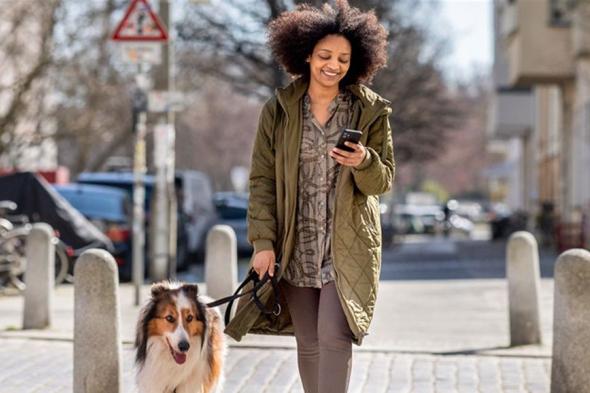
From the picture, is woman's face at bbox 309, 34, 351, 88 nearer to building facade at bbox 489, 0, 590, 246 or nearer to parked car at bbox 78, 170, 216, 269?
parked car at bbox 78, 170, 216, 269

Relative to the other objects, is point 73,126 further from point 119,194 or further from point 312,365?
point 312,365

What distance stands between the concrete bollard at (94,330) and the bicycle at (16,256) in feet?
30.8

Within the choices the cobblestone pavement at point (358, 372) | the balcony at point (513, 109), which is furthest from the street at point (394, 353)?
the balcony at point (513, 109)

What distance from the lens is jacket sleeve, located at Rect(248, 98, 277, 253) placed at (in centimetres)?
680

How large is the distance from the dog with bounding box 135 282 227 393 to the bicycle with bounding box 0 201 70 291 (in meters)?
10.9

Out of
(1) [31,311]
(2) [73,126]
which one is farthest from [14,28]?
(1) [31,311]

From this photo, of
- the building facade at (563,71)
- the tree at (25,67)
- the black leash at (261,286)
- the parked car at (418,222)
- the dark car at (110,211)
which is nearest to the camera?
the black leash at (261,286)

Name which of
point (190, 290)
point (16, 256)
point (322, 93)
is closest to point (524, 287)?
point (190, 290)

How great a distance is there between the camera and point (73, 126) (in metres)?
35.5

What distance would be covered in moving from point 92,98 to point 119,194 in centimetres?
1369

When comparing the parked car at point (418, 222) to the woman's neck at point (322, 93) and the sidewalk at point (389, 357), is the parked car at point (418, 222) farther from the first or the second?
the woman's neck at point (322, 93)

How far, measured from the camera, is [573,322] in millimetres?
9000

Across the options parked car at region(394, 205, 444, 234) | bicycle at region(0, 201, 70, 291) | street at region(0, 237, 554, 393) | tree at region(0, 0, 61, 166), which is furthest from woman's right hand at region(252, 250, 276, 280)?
parked car at region(394, 205, 444, 234)

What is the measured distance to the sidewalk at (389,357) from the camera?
32.8 ft
